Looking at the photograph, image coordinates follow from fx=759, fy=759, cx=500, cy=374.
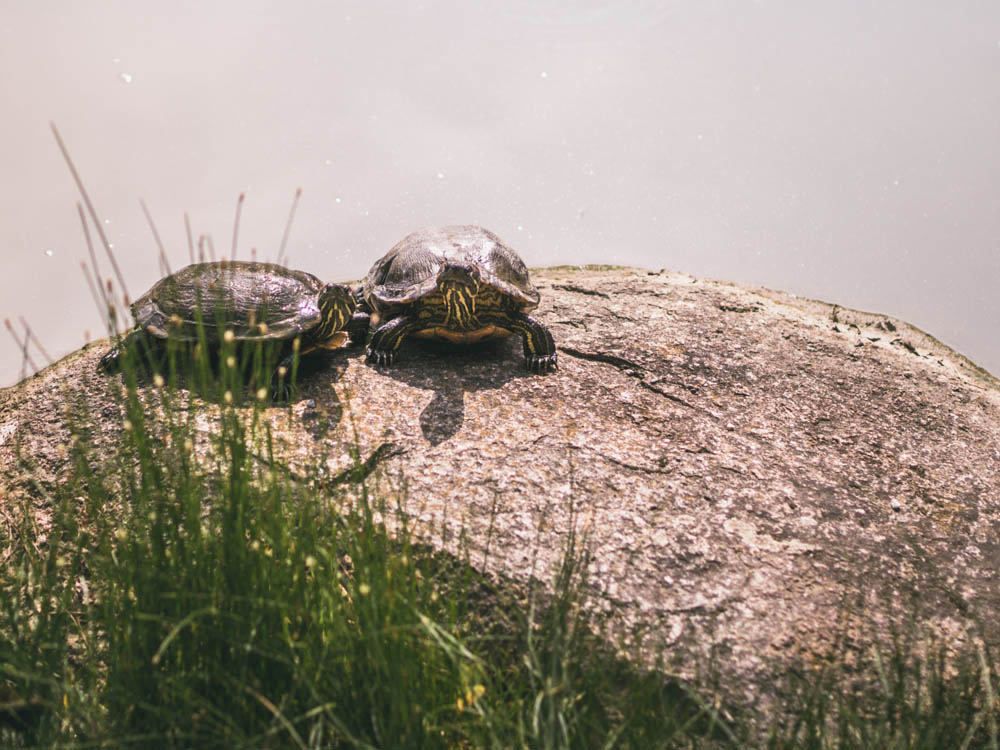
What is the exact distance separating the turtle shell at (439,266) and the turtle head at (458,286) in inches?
1.0

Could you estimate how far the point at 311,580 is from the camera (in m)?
2.92

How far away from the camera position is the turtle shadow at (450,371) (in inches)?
164

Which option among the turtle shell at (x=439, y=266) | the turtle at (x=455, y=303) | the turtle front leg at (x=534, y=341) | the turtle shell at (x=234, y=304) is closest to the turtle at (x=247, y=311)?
the turtle shell at (x=234, y=304)

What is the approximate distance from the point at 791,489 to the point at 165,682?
9.68 ft

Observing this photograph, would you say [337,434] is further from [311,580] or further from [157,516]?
[157,516]

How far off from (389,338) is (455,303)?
20.2 inches

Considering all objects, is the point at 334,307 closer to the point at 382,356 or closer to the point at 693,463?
the point at 382,356

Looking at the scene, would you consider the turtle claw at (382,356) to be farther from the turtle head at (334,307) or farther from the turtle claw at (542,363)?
the turtle claw at (542,363)

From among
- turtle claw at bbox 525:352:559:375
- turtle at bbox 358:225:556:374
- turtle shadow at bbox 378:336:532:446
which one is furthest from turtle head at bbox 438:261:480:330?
turtle claw at bbox 525:352:559:375

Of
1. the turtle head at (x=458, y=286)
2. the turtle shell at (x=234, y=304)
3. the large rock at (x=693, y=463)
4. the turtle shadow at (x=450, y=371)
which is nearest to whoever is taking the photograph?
the large rock at (x=693, y=463)

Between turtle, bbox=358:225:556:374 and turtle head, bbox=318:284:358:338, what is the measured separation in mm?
215

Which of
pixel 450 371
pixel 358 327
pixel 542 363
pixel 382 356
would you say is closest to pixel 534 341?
pixel 542 363

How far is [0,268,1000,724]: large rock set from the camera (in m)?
3.17

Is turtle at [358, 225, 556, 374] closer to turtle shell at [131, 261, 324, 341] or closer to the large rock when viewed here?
the large rock
